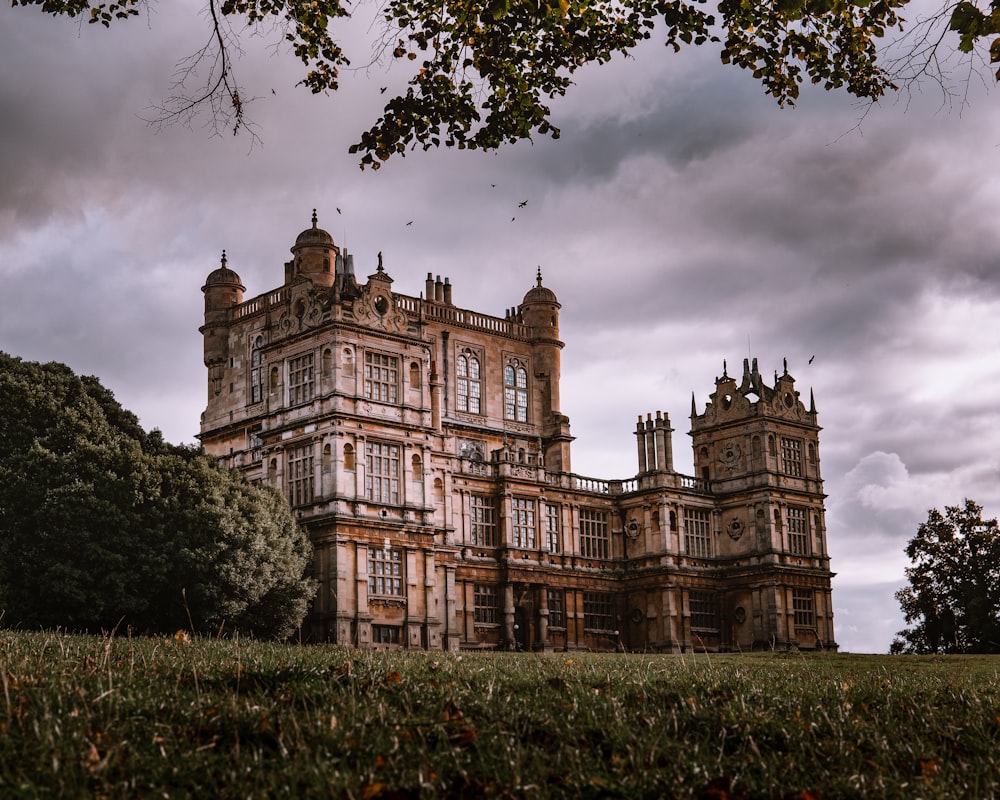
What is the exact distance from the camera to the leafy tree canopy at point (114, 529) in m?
32.2

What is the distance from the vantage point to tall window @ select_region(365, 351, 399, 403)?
43.4 m

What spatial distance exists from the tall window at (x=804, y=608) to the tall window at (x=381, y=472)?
21.5 m

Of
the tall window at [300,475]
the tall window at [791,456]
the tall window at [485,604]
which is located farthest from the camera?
the tall window at [791,456]

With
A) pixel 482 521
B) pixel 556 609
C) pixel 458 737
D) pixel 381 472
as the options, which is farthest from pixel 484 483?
pixel 458 737

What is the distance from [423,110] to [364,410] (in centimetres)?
2844

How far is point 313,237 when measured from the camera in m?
53.1

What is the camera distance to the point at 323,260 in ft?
174

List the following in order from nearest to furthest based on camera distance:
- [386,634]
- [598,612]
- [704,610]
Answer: [386,634] → [598,612] → [704,610]

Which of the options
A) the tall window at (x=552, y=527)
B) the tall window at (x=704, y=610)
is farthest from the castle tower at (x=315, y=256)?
the tall window at (x=704, y=610)

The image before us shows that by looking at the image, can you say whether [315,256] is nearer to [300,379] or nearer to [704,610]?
[300,379]

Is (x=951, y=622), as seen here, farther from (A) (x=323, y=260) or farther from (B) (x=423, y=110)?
(B) (x=423, y=110)

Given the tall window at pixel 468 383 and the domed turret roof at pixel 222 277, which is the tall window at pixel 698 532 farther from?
the domed turret roof at pixel 222 277

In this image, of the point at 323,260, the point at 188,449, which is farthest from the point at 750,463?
the point at 188,449

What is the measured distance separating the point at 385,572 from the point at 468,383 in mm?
16439
